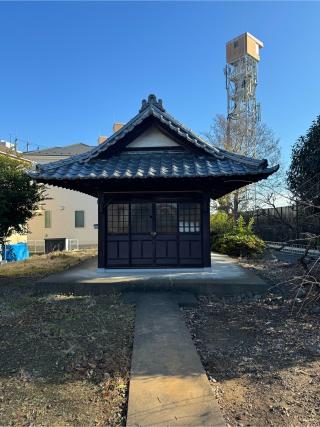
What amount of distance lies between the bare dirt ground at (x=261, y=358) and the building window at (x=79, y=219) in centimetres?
2483

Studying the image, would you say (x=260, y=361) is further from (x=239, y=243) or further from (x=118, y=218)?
(x=239, y=243)

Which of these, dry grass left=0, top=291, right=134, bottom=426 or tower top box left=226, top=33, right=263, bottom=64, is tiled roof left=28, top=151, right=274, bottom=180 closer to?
dry grass left=0, top=291, right=134, bottom=426

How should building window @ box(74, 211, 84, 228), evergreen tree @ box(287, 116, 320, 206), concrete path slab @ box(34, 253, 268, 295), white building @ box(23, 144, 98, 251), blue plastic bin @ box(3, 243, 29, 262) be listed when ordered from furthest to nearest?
building window @ box(74, 211, 84, 228)
white building @ box(23, 144, 98, 251)
blue plastic bin @ box(3, 243, 29, 262)
evergreen tree @ box(287, 116, 320, 206)
concrete path slab @ box(34, 253, 268, 295)

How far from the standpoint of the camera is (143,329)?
234 inches

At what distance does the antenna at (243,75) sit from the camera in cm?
3072

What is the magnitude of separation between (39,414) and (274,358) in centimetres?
288

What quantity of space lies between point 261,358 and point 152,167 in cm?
584

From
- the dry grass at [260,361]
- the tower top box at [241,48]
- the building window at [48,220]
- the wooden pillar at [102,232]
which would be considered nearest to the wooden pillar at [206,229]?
the wooden pillar at [102,232]

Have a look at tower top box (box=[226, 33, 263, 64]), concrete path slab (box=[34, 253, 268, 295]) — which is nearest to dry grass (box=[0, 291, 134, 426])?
concrete path slab (box=[34, 253, 268, 295])

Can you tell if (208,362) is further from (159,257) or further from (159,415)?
(159,257)

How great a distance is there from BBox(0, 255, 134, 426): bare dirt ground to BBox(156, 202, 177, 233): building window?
3.10 meters

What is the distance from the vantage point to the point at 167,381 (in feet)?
13.4

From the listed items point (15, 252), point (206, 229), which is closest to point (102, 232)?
point (206, 229)

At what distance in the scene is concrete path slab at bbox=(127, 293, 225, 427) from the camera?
3352mm
